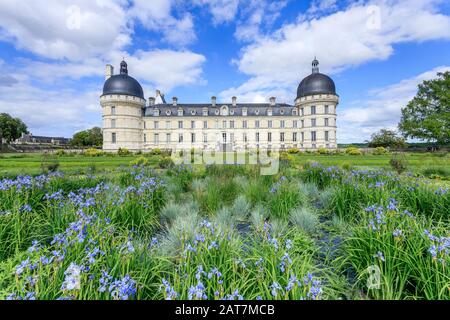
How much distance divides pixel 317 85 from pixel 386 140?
54.2 ft

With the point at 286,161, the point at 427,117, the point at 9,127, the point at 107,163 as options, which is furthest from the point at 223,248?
the point at 9,127

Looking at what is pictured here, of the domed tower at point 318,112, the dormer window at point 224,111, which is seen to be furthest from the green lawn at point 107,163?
the dormer window at point 224,111

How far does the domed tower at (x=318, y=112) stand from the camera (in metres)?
40.2

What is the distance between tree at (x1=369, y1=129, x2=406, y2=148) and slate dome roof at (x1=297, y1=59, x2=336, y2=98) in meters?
11.9

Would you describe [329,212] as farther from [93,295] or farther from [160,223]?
[93,295]

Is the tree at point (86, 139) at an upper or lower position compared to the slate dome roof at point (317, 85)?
lower

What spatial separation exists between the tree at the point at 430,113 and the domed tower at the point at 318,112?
35.3 ft

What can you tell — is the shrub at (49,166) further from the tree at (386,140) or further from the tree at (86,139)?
the tree at (86,139)

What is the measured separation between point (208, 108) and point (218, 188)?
4320 centimetres

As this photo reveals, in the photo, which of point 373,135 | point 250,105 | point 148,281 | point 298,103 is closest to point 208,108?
point 250,105

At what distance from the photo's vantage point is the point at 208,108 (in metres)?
46.2

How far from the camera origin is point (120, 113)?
133 ft
